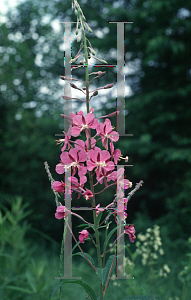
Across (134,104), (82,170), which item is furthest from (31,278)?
(134,104)

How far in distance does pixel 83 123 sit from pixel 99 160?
0.15 meters

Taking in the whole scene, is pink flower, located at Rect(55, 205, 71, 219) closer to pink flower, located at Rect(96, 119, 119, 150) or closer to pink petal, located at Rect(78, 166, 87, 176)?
pink petal, located at Rect(78, 166, 87, 176)

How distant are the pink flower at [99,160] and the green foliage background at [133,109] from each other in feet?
12.1

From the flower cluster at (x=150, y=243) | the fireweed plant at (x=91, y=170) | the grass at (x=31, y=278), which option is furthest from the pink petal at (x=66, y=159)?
the flower cluster at (x=150, y=243)

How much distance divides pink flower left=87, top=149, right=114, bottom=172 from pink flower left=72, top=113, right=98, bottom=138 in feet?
0.24

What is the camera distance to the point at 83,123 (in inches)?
38.9

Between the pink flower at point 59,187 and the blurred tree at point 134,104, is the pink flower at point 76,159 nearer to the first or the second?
the pink flower at point 59,187

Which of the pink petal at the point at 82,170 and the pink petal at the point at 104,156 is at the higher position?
the pink petal at the point at 104,156

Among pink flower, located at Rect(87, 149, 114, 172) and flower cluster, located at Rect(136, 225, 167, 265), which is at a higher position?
pink flower, located at Rect(87, 149, 114, 172)

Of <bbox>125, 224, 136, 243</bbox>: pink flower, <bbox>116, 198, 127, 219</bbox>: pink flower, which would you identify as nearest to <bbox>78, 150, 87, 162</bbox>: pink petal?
<bbox>116, 198, 127, 219</bbox>: pink flower

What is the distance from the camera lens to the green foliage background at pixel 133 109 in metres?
4.78

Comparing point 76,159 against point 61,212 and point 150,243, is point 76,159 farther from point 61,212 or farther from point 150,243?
point 150,243

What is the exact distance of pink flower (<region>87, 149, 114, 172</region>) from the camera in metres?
0.97

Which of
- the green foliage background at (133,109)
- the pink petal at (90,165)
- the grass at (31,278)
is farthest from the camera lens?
the green foliage background at (133,109)
